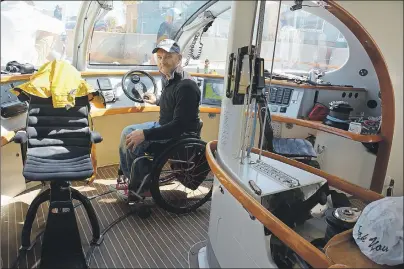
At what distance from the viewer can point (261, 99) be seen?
1.45 m

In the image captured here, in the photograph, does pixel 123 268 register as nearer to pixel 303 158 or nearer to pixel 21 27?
pixel 303 158

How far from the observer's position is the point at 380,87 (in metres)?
2.03

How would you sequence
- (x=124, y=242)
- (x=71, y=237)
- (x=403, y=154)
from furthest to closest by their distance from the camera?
(x=124, y=242), (x=71, y=237), (x=403, y=154)

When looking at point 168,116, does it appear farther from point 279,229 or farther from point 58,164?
point 279,229

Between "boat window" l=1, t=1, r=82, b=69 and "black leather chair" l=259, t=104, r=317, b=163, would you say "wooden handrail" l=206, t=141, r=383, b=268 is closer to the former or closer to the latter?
"black leather chair" l=259, t=104, r=317, b=163

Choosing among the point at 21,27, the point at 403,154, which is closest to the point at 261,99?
the point at 403,154

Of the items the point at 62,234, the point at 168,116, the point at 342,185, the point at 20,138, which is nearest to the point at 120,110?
the point at 168,116

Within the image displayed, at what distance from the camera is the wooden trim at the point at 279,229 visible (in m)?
0.91

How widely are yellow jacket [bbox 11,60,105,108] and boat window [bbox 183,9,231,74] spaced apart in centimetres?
199

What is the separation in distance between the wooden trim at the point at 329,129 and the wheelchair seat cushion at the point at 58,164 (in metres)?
1.93

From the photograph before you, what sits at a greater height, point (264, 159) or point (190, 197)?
point (264, 159)

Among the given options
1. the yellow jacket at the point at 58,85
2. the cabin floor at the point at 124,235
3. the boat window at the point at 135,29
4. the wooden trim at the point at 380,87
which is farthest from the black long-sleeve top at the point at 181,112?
the boat window at the point at 135,29

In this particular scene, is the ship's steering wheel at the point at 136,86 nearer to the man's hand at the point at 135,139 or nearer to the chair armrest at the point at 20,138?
the man's hand at the point at 135,139

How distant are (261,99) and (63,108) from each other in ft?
4.35
